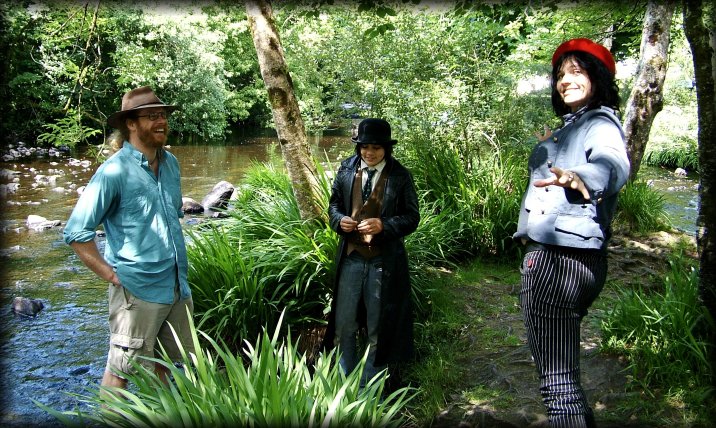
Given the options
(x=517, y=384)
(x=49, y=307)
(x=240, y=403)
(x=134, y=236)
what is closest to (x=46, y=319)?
(x=49, y=307)

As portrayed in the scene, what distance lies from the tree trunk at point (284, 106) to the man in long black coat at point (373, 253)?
1093mm

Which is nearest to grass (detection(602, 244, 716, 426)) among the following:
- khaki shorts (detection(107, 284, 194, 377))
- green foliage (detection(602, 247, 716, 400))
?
green foliage (detection(602, 247, 716, 400))

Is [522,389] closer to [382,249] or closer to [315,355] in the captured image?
[382,249]

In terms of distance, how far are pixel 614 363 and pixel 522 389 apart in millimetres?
606

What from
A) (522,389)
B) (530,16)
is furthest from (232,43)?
(522,389)

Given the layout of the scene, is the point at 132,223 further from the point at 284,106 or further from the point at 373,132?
the point at 284,106

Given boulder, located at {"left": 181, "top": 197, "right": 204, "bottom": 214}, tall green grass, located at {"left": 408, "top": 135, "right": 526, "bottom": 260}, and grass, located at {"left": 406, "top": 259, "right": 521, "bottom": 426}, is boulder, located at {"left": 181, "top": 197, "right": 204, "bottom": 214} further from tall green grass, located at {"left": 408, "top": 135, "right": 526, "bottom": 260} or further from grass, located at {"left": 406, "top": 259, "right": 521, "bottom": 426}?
grass, located at {"left": 406, "top": 259, "right": 521, "bottom": 426}

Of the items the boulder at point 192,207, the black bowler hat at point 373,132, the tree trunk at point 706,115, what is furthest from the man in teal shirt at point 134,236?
the boulder at point 192,207

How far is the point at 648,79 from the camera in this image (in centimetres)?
643

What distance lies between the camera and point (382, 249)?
359 centimetres

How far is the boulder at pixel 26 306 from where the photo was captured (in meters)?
6.03

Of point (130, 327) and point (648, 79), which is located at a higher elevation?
point (648, 79)

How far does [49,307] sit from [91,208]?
4.18 metres

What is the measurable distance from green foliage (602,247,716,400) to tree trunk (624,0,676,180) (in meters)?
3.54
